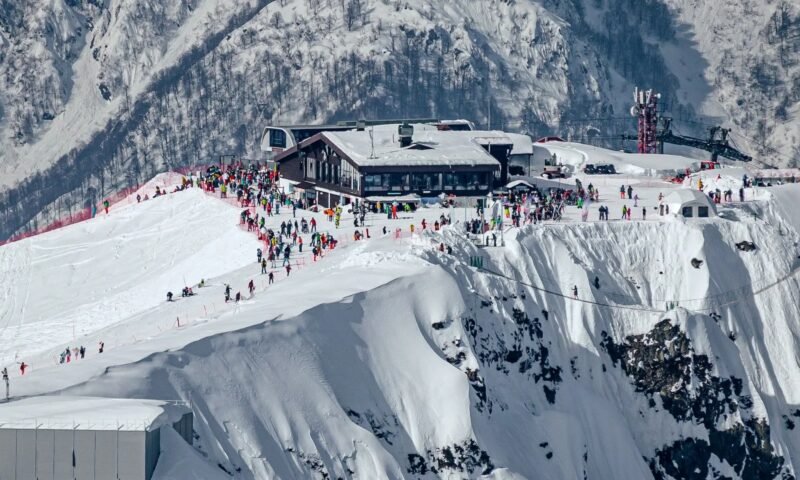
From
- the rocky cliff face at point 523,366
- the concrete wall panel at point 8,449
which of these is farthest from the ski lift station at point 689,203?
the concrete wall panel at point 8,449

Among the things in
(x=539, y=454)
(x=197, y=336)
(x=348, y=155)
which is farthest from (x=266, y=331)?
(x=348, y=155)

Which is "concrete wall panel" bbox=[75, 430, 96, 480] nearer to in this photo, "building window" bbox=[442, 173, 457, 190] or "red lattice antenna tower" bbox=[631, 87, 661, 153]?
"building window" bbox=[442, 173, 457, 190]

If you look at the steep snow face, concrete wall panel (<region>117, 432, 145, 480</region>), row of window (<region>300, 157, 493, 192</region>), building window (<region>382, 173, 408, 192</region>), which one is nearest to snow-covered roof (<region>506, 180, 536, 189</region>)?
row of window (<region>300, 157, 493, 192</region>)

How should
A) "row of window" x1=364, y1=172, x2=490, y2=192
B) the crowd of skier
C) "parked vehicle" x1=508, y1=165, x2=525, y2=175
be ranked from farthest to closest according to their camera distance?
"parked vehicle" x1=508, y1=165, x2=525, y2=175
"row of window" x1=364, y1=172, x2=490, y2=192
the crowd of skier

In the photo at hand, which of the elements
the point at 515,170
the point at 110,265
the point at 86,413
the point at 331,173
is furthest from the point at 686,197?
the point at 86,413

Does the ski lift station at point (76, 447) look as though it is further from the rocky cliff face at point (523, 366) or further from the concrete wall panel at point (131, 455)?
the rocky cliff face at point (523, 366)

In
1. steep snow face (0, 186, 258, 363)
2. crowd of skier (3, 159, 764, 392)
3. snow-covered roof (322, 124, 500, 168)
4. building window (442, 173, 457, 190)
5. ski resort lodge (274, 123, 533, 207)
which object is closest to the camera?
steep snow face (0, 186, 258, 363)

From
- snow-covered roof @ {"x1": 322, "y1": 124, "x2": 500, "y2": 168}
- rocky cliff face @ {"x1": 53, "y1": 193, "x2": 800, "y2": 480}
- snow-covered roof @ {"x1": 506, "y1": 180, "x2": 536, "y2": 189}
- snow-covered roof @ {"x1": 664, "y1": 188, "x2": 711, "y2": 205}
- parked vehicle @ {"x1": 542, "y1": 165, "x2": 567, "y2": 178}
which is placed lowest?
rocky cliff face @ {"x1": 53, "y1": 193, "x2": 800, "y2": 480}
